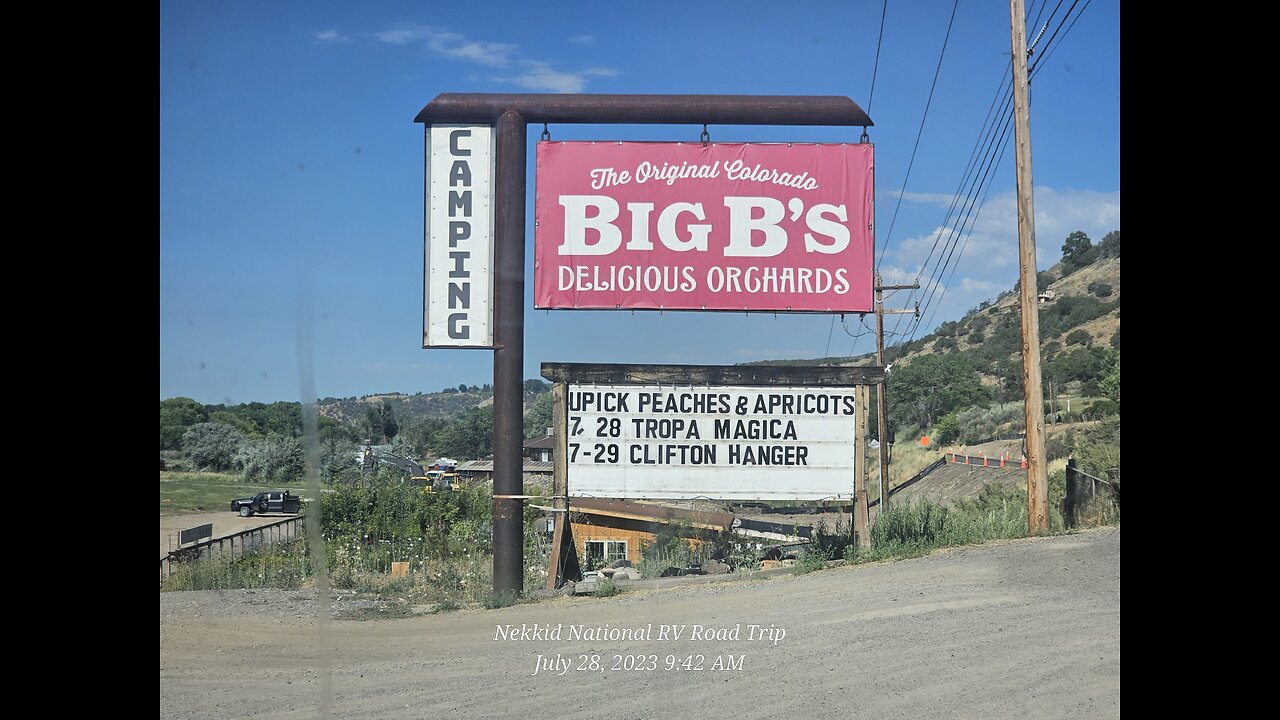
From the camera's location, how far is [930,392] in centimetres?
4978

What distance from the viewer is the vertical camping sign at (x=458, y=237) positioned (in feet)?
33.6

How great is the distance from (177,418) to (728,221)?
32.5 ft

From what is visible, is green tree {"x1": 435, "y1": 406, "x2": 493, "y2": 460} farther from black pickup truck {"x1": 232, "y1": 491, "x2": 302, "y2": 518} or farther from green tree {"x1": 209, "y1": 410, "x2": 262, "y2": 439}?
black pickup truck {"x1": 232, "y1": 491, "x2": 302, "y2": 518}

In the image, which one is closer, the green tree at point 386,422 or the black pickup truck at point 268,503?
the black pickup truck at point 268,503

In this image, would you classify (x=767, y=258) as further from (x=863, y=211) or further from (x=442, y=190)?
(x=442, y=190)

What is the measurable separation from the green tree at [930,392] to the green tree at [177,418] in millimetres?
37931

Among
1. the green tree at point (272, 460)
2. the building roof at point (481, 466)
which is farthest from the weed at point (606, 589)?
the building roof at point (481, 466)

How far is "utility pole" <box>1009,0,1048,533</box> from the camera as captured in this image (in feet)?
41.6

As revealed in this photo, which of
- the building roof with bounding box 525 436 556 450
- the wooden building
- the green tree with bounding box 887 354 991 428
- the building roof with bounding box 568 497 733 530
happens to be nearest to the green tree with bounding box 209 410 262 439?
the wooden building

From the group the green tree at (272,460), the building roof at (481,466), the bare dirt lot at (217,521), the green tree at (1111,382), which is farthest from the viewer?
the green tree at (1111,382)

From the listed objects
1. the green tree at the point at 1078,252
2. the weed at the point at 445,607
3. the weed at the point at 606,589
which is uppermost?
the green tree at the point at 1078,252

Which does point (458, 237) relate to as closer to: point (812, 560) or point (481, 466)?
point (812, 560)

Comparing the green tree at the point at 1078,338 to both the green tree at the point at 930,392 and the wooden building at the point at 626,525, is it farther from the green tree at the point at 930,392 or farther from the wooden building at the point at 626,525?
the wooden building at the point at 626,525
